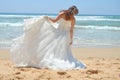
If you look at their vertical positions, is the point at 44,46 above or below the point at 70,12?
below

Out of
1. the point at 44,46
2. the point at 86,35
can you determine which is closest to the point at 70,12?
the point at 44,46

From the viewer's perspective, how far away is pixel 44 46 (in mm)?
6918

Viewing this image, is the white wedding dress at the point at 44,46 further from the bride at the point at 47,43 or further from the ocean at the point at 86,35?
the ocean at the point at 86,35

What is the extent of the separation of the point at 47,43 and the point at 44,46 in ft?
0.35

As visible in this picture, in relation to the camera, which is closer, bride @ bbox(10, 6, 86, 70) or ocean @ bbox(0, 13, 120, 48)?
bride @ bbox(10, 6, 86, 70)

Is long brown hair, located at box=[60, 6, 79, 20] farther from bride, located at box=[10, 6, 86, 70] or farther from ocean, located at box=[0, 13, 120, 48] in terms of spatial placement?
ocean, located at box=[0, 13, 120, 48]

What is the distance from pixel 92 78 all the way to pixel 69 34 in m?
1.58

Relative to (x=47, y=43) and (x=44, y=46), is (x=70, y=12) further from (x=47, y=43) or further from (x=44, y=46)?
(x=44, y=46)

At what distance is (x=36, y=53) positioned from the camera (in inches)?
270

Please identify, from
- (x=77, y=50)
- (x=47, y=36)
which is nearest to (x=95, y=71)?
(x=47, y=36)

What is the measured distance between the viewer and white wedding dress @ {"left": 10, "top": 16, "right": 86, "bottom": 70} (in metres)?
6.84

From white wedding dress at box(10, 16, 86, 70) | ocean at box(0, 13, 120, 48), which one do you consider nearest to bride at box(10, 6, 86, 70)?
white wedding dress at box(10, 16, 86, 70)

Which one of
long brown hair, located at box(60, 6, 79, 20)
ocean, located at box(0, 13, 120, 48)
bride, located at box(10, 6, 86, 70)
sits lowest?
ocean, located at box(0, 13, 120, 48)

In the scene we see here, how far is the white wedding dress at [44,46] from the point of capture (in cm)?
684
